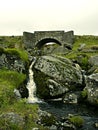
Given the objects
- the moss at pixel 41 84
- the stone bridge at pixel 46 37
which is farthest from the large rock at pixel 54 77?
the stone bridge at pixel 46 37

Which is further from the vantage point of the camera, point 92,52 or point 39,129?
point 92,52

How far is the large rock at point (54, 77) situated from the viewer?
38.3m

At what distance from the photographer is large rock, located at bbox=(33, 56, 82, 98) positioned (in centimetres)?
3834

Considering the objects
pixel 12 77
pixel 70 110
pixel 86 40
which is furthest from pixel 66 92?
pixel 86 40

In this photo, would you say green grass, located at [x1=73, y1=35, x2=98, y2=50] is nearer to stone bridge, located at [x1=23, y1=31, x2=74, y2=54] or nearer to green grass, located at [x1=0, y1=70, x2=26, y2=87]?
stone bridge, located at [x1=23, y1=31, x2=74, y2=54]

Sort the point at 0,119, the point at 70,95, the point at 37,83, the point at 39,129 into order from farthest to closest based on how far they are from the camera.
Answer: the point at 37,83
the point at 70,95
the point at 39,129
the point at 0,119

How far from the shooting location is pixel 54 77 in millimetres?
39906

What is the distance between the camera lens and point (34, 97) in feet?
126

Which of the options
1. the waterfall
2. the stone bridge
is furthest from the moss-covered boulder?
the stone bridge

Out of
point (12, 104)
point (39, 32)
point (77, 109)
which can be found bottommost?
point (77, 109)

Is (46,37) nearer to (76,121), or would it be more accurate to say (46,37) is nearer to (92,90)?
(92,90)

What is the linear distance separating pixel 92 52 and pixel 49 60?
66.3 ft

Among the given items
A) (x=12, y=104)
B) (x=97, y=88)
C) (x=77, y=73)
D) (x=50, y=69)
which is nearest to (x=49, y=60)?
(x=50, y=69)

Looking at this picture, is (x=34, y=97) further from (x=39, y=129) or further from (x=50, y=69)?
(x=39, y=129)
